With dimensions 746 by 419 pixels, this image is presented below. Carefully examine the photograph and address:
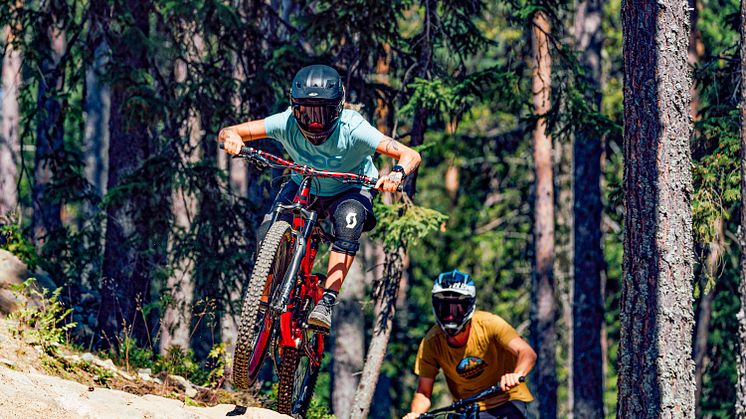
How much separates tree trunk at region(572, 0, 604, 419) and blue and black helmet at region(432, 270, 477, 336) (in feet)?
33.7

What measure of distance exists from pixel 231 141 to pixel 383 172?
699 centimetres

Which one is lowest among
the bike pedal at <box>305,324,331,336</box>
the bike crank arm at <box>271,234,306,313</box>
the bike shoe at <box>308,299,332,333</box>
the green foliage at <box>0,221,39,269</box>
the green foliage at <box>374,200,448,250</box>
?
the bike pedal at <box>305,324,331,336</box>

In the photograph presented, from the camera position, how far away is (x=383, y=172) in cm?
1504

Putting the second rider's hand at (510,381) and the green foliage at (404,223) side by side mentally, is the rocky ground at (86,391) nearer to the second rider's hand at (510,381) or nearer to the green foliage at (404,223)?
the second rider's hand at (510,381)

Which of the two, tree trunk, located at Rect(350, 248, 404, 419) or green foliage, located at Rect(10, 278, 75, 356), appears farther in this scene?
tree trunk, located at Rect(350, 248, 404, 419)

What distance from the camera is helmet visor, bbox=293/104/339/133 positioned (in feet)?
26.7

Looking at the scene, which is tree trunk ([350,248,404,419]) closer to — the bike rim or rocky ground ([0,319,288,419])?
rocky ground ([0,319,288,419])

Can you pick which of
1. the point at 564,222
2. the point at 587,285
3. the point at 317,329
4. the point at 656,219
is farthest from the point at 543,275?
the point at 317,329

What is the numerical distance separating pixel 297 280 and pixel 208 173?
16.0 feet

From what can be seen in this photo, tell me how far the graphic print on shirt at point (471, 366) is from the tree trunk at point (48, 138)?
718cm

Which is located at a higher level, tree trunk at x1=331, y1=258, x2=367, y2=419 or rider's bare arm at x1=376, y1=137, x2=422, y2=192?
rider's bare arm at x1=376, y1=137, x2=422, y2=192

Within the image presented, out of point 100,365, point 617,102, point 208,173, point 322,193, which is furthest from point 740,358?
point 617,102

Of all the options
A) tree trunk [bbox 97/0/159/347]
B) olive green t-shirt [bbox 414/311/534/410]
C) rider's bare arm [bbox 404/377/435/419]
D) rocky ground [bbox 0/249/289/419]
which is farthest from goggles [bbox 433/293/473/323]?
tree trunk [bbox 97/0/159/347]

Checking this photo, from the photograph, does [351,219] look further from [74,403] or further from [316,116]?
[74,403]
